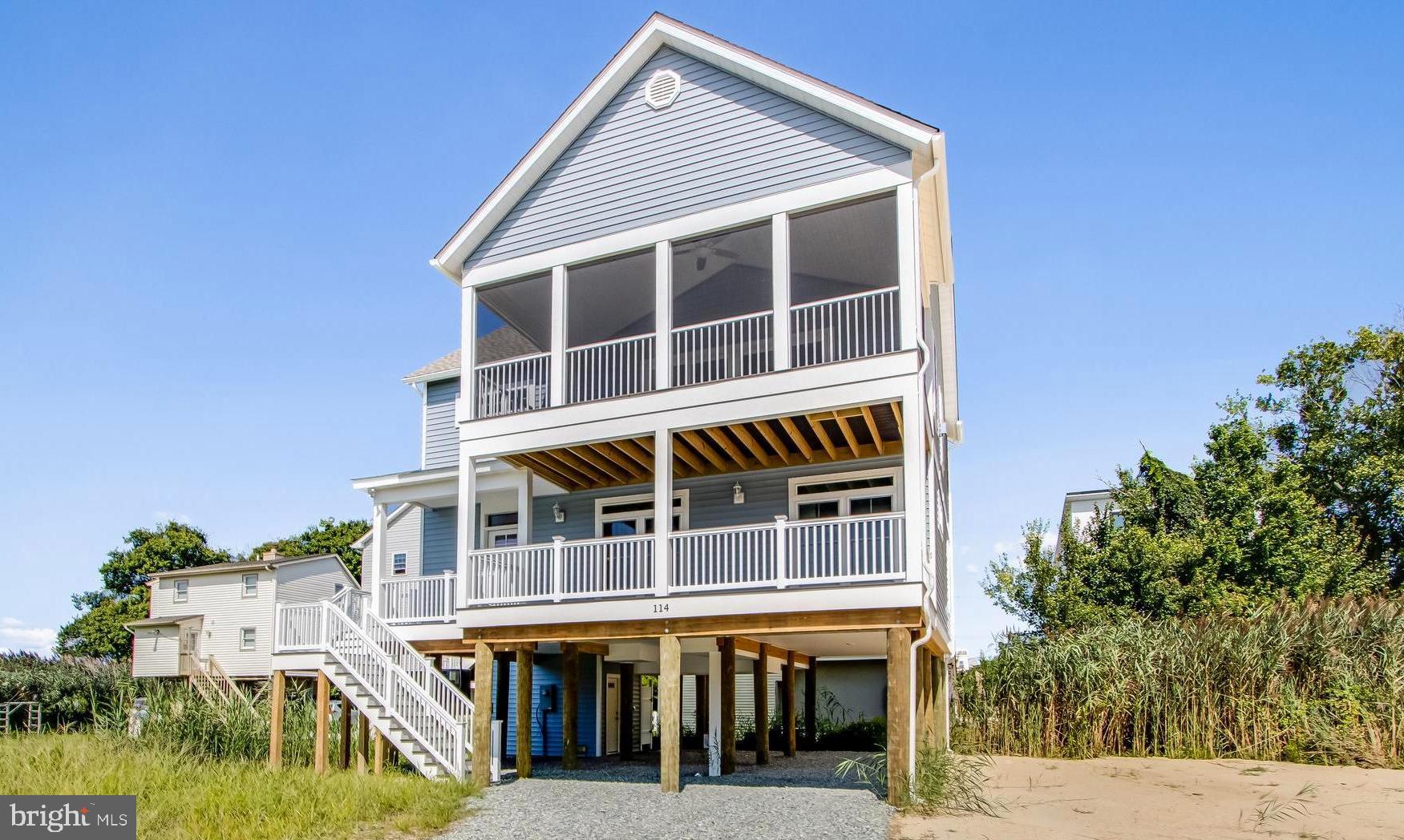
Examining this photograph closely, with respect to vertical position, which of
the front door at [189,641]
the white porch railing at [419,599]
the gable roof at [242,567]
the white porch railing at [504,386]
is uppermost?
the white porch railing at [504,386]

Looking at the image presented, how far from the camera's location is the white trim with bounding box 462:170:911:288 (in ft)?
46.9

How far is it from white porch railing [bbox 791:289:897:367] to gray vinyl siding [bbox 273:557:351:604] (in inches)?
1060

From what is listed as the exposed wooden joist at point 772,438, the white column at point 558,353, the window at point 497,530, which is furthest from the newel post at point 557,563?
the window at point 497,530

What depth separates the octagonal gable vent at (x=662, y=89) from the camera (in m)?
16.0

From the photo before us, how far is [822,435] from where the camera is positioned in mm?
15453

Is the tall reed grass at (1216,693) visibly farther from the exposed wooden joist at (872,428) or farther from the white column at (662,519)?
the white column at (662,519)

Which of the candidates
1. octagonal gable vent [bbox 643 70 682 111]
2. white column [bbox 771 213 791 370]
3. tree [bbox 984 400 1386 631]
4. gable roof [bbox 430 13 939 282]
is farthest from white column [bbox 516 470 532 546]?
tree [bbox 984 400 1386 631]

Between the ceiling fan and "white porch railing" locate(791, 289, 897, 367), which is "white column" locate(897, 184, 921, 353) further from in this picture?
the ceiling fan

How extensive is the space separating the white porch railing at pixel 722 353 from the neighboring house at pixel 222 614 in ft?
81.7

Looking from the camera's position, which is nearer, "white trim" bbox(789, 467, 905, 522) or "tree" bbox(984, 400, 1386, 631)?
"white trim" bbox(789, 467, 905, 522)

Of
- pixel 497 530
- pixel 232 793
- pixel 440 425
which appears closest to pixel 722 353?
pixel 497 530

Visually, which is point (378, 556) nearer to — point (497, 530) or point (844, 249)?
point (497, 530)

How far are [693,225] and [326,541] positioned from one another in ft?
145

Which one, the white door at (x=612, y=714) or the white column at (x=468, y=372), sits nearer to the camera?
the white column at (x=468, y=372)
